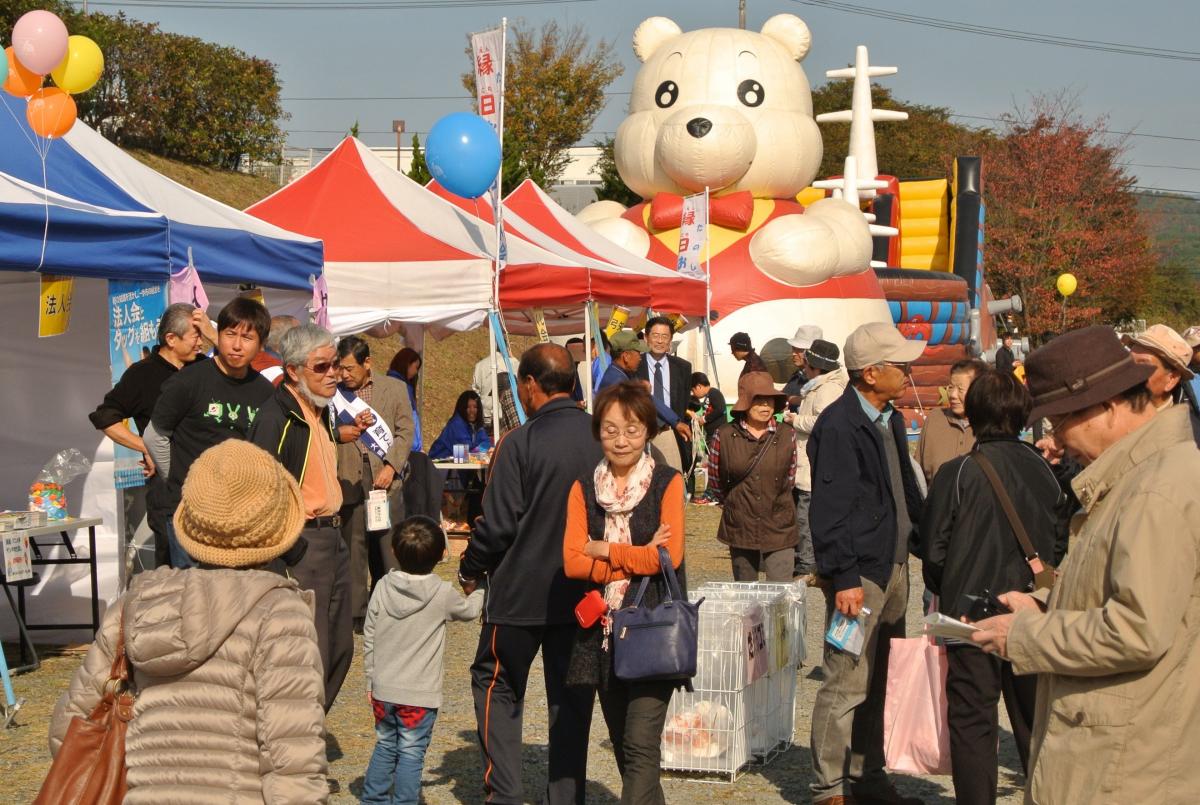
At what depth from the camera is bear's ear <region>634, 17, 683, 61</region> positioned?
21.0 metres

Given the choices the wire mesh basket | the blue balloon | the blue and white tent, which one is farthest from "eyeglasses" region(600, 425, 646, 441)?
the blue balloon

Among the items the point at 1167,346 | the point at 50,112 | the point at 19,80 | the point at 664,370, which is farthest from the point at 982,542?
the point at 664,370

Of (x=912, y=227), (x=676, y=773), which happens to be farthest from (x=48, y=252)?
(x=912, y=227)

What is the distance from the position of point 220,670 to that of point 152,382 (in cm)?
468

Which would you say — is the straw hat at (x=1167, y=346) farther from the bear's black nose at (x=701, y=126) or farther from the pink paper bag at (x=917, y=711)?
the bear's black nose at (x=701, y=126)

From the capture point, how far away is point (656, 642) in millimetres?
4348

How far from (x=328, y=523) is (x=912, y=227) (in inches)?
1022

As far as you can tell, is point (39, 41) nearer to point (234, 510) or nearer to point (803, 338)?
point (234, 510)

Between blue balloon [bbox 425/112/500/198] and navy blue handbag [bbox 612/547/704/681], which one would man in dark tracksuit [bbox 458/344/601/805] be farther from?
blue balloon [bbox 425/112/500/198]

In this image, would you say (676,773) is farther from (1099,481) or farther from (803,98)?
(803,98)

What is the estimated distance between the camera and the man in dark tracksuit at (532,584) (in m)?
4.84

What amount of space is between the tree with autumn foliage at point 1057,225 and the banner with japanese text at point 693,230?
28751 mm

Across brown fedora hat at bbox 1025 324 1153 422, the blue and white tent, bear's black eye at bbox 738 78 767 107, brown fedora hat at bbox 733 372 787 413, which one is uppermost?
bear's black eye at bbox 738 78 767 107

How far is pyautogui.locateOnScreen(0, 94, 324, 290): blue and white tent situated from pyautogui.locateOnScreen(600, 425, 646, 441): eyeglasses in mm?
3680
